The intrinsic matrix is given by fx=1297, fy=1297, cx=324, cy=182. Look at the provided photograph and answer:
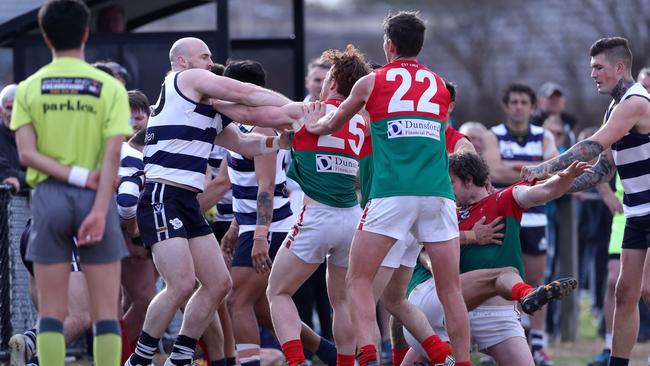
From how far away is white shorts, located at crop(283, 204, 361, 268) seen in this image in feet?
28.4

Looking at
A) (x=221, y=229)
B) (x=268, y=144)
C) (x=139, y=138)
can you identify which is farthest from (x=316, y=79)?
(x=268, y=144)

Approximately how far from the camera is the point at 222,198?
10594mm

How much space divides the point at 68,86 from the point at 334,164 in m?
2.36

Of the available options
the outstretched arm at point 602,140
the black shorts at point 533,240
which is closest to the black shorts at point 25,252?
the outstretched arm at point 602,140

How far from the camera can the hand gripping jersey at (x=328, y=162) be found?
28.5ft

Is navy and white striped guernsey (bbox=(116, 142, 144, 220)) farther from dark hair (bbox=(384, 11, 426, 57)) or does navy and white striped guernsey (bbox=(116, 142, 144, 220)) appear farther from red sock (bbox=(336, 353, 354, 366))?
dark hair (bbox=(384, 11, 426, 57))

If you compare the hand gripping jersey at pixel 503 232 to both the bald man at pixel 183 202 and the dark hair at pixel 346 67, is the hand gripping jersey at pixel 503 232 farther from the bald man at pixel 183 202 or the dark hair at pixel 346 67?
the bald man at pixel 183 202

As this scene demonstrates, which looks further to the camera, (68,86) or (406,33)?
(406,33)

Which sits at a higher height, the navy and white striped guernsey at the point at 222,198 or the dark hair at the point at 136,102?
the dark hair at the point at 136,102

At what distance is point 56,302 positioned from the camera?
7.00 metres

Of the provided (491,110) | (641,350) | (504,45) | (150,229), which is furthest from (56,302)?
(504,45)

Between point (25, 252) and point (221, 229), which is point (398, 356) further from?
point (25, 252)

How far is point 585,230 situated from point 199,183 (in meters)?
9.63

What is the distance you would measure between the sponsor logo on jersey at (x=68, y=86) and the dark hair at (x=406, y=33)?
2157 mm
